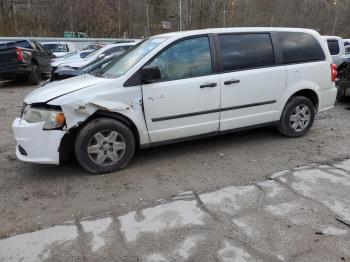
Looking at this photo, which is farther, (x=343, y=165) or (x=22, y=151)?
(x=343, y=165)

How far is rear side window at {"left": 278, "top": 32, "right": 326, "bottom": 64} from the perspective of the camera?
5.95 metres

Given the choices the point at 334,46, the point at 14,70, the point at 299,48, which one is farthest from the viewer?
the point at 14,70

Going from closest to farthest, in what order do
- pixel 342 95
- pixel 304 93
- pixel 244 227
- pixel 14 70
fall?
pixel 244 227 → pixel 304 93 → pixel 342 95 → pixel 14 70

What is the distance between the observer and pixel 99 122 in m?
4.75

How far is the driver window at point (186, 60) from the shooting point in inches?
200

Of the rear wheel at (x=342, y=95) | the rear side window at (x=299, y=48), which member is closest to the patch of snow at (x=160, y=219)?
the rear side window at (x=299, y=48)

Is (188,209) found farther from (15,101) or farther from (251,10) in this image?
(251,10)

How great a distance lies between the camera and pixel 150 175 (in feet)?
16.0

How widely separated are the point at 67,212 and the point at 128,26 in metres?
35.8

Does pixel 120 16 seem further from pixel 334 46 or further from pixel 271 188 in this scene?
pixel 271 188

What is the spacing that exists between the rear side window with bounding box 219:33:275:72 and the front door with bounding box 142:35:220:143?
10.7 inches

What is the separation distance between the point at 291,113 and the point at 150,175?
2.61m

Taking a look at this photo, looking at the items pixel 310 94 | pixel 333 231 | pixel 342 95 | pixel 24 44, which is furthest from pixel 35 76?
pixel 333 231

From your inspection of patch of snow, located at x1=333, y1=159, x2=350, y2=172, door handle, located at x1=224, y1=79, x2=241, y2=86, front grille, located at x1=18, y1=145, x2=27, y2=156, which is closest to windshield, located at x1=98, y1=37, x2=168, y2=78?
door handle, located at x1=224, y1=79, x2=241, y2=86
